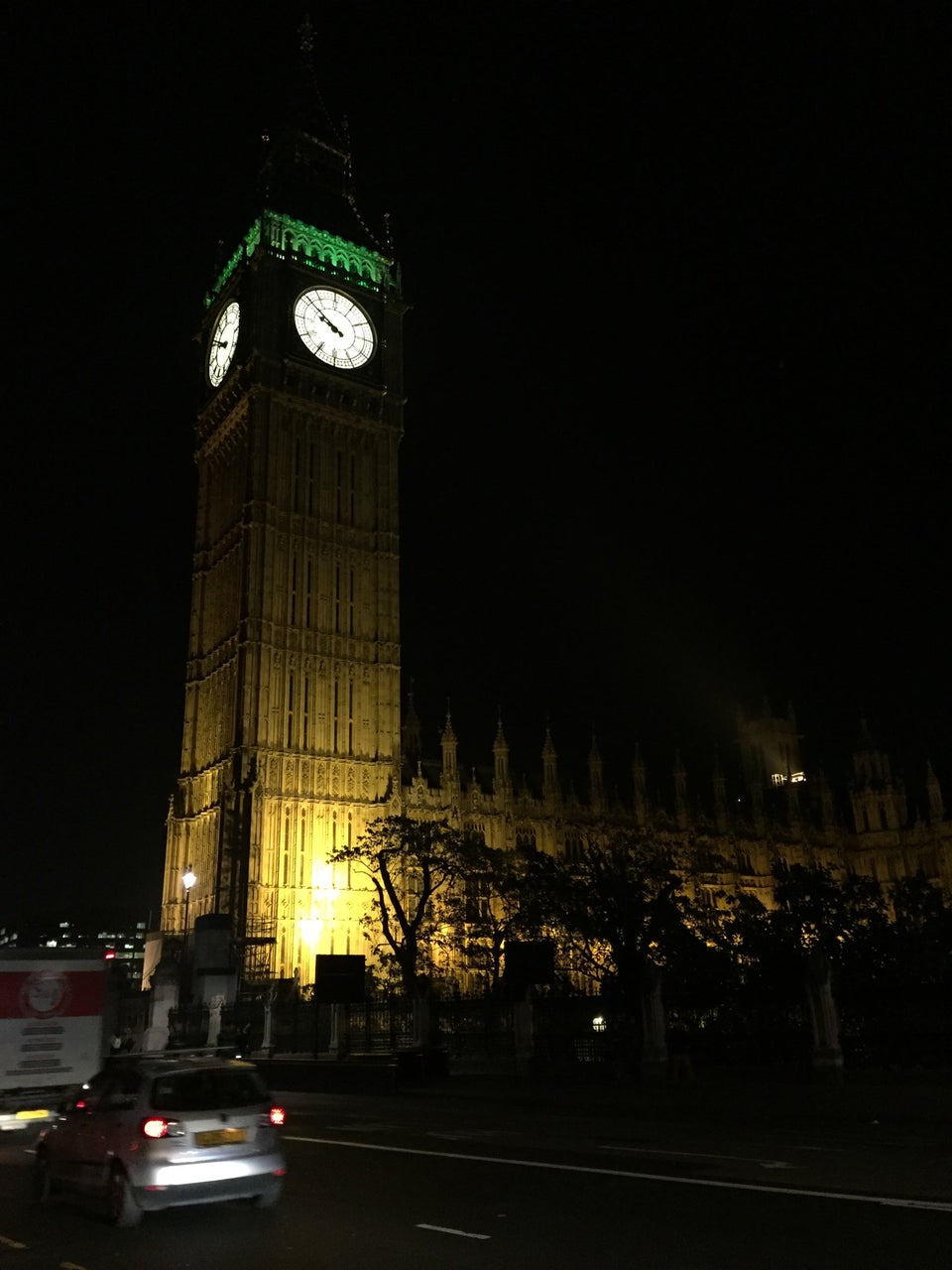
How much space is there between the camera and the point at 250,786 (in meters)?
48.3

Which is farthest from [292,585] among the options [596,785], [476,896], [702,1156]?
[702,1156]

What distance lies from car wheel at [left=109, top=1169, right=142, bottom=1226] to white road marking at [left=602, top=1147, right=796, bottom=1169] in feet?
19.5

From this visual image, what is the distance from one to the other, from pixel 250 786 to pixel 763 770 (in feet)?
161

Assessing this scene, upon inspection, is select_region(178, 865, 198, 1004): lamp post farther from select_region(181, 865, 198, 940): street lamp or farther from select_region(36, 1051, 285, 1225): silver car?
select_region(36, 1051, 285, 1225): silver car

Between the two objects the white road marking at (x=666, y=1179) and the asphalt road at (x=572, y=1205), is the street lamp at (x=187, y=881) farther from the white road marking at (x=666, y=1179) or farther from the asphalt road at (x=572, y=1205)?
the white road marking at (x=666, y=1179)

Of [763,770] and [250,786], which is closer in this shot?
[250,786]

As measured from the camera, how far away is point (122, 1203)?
8711mm

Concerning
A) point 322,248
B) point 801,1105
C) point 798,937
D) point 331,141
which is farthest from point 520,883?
point 331,141

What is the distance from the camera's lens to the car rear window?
899cm

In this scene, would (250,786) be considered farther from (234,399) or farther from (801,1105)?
(801,1105)

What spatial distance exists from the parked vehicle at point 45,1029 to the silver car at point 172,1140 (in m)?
5.59

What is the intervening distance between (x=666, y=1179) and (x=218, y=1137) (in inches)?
171

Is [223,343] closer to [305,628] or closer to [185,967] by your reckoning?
[305,628]

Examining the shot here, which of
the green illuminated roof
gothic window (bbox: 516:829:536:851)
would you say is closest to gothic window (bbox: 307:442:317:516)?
the green illuminated roof
